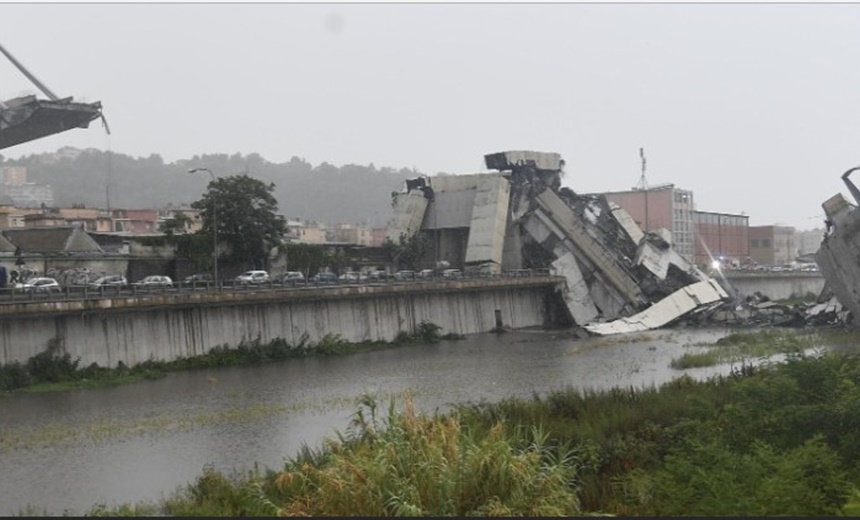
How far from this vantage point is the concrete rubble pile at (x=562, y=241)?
261 ft

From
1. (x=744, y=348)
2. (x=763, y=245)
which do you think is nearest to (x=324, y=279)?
(x=744, y=348)

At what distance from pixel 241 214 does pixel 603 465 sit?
4873cm

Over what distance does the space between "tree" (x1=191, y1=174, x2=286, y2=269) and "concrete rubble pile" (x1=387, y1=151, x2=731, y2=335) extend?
23.1m

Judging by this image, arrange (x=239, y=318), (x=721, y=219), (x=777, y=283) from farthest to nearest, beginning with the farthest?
(x=721, y=219)
(x=777, y=283)
(x=239, y=318)

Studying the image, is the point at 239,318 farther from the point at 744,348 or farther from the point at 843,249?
the point at 843,249

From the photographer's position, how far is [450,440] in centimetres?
1731

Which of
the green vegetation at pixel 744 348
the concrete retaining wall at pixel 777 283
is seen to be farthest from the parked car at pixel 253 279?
the concrete retaining wall at pixel 777 283

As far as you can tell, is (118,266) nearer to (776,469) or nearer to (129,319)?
(129,319)

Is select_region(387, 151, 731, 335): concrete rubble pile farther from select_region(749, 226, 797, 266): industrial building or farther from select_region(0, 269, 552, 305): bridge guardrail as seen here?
select_region(749, 226, 797, 266): industrial building

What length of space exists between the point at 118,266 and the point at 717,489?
53.6 m

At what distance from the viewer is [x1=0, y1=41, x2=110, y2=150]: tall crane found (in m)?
62.8

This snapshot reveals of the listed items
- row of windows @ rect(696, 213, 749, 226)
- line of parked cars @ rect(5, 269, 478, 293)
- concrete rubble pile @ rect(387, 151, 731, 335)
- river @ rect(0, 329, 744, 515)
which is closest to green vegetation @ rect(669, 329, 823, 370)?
river @ rect(0, 329, 744, 515)

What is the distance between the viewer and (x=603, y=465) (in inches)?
769

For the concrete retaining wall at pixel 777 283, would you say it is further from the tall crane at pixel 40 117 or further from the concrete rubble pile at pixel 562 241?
the tall crane at pixel 40 117
